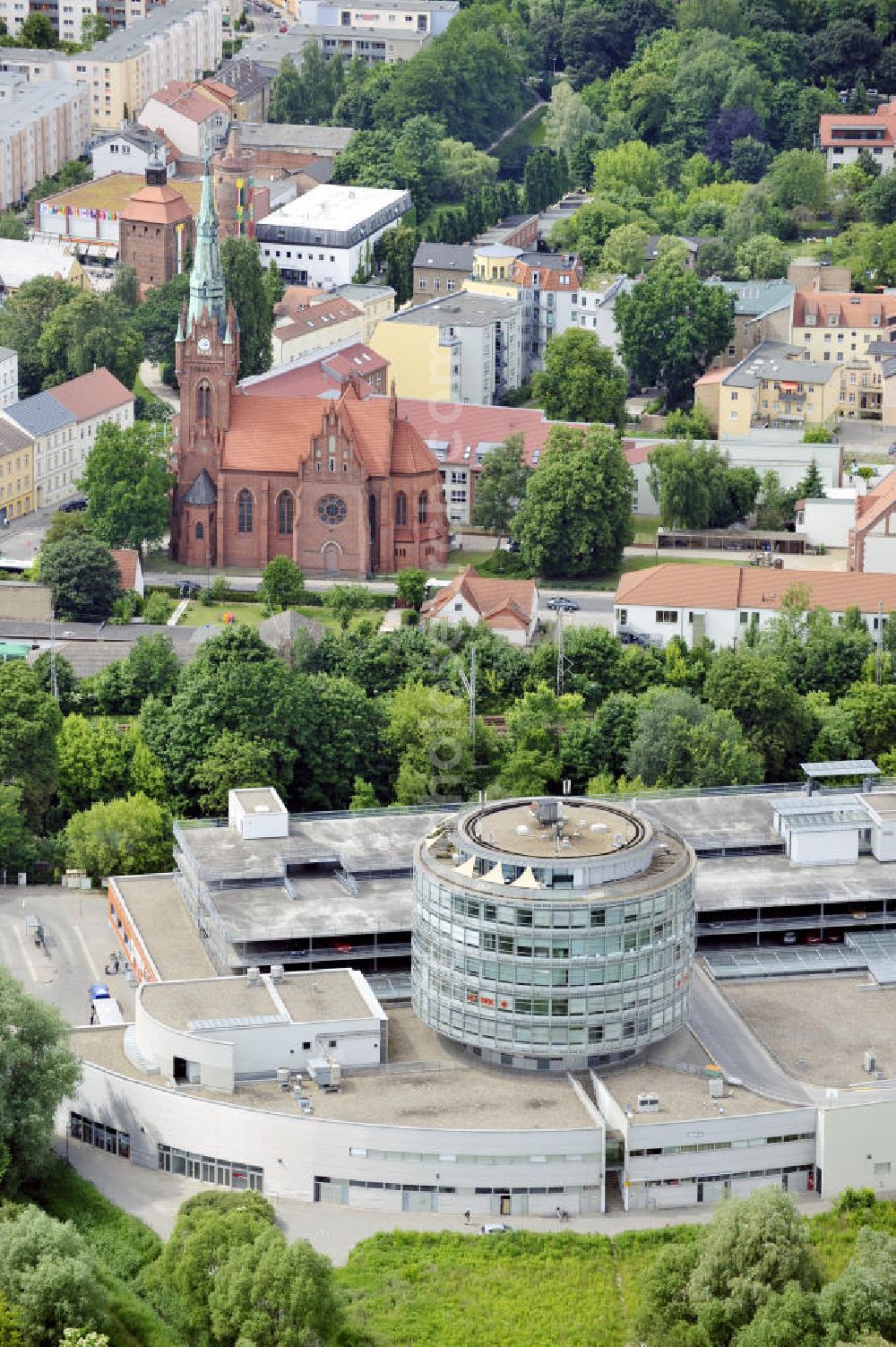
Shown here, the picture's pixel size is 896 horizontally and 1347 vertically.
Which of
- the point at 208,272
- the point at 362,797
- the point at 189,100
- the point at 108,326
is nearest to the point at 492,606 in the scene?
the point at 362,797

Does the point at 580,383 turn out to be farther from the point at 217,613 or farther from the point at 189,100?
the point at 189,100

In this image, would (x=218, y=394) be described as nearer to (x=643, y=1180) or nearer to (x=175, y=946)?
(x=175, y=946)

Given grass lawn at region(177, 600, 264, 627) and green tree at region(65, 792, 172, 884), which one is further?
grass lawn at region(177, 600, 264, 627)

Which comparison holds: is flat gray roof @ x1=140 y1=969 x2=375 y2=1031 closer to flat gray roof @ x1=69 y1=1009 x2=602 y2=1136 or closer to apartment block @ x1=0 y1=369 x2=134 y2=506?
flat gray roof @ x1=69 y1=1009 x2=602 y2=1136

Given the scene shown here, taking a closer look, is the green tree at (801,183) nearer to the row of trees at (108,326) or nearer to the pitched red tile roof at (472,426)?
the row of trees at (108,326)

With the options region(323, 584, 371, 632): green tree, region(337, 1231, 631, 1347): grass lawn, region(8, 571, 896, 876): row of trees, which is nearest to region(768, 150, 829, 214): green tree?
region(323, 584, 371, 632): green tree

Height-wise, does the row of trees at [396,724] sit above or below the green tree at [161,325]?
below

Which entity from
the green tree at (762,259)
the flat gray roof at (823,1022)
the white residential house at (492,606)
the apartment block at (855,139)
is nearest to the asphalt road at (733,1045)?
the flat gray roof at (823,1022)
